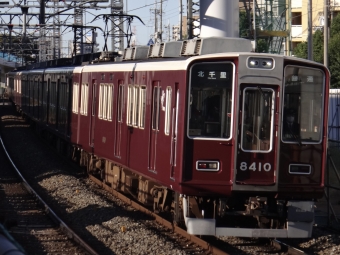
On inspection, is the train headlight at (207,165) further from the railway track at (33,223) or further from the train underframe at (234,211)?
the railway track at (33,223)

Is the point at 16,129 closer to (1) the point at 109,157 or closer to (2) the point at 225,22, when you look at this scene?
(2) the point at 225,22

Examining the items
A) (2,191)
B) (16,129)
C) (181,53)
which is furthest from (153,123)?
(16,129)

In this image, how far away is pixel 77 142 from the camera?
18.1 meters

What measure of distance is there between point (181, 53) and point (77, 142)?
762cm

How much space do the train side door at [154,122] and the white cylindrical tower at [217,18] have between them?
304 inches

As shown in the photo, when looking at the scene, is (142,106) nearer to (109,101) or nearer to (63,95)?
(109,101)

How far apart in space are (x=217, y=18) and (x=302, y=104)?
9.41 metres

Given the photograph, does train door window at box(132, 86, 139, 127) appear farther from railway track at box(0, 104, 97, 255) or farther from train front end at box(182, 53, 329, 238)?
train front end at box(182, 53, 329, 238)

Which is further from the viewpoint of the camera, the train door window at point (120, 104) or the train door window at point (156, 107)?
the train door window at point (120, 104)

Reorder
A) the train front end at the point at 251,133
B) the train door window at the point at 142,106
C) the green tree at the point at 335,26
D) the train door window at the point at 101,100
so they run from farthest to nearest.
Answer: the green tree at the point at 335,26, the train door window at the point at 101,100, the train door window at the point at 142,106, the train front end at the point at 251,133

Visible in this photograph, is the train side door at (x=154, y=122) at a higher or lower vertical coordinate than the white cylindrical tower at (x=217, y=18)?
lower

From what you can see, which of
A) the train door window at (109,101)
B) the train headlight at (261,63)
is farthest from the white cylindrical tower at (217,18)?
the train headlight at (261,63)

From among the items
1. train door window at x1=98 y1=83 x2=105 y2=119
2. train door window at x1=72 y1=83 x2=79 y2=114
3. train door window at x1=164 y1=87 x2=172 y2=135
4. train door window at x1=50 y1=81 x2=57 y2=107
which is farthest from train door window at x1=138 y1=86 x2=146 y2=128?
train door window at x1=50 y1=81 x2=57 y2=107

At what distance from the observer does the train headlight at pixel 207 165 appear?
30.9 ft
